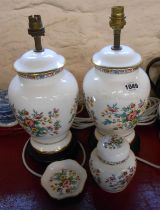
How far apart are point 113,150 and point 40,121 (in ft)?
0.52

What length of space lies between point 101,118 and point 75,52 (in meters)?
0.27

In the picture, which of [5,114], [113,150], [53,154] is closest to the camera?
[113,150]

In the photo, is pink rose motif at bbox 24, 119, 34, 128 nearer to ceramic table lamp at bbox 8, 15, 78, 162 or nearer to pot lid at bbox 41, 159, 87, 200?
ceramic table lamp at bbox 8, 15, 78, 162

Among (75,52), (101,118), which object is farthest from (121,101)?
(75,52)

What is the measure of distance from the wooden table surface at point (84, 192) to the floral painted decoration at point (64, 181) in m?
0.02

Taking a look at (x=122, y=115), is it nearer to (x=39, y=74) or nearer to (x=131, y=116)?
(x=131, y=116)

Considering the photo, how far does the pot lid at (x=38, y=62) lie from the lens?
→ 507 millimetres

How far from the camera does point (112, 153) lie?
495 millimetres

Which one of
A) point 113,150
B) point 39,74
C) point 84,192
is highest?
point 39,74

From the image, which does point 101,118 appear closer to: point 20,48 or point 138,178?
point 138,178

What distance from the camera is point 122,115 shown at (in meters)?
0.54

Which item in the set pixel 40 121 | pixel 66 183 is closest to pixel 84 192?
pixel 66 183

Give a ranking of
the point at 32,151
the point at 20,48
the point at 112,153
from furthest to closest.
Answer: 1. the point at 20,48
2. the point at 32,151
3. the point at 112,153

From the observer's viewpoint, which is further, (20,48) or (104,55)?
(20,48)
